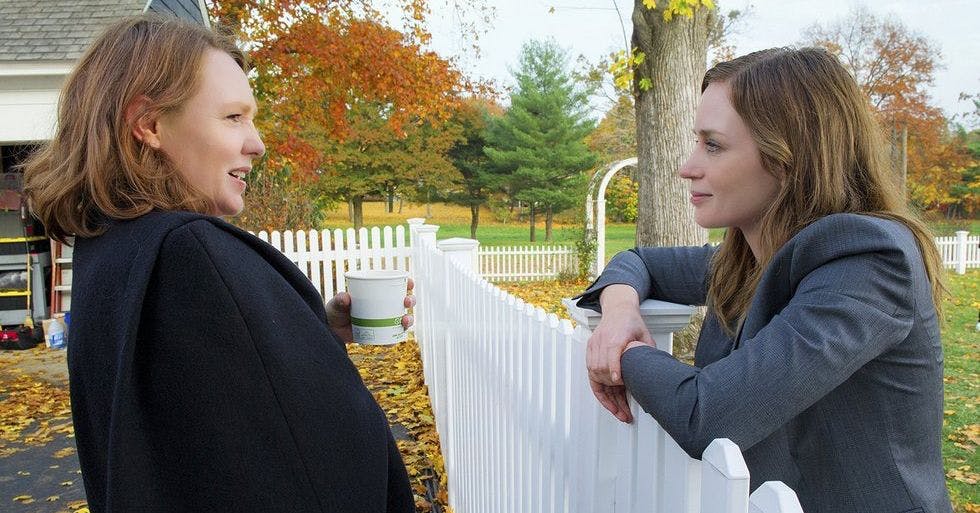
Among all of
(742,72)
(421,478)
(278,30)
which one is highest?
(278,30)

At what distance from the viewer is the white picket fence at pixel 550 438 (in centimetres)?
101

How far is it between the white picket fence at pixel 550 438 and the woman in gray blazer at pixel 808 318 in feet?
0.31

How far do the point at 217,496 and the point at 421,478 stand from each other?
3.50 m

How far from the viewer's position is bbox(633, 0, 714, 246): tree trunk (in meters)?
7.09

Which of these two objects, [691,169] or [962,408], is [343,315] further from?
[962,408]

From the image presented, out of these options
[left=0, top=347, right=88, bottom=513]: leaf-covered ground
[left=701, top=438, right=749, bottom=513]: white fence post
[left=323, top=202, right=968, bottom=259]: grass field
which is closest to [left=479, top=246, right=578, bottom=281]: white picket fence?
[left=0, top=347, right=88, bottom=513]: leaf-covered ground

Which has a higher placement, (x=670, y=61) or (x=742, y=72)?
(x=670, y=61)

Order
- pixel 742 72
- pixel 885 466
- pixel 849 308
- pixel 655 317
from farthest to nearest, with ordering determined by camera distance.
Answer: pixel 655 317, pixel 742 72, pixel 885 466, pixel 849 308

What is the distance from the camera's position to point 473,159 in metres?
42.3

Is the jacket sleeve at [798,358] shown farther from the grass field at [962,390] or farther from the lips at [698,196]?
the lips at [698,196]

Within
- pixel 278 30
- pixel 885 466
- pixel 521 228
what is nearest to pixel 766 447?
pixel 885 466

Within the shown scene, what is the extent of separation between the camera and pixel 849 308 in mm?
1081

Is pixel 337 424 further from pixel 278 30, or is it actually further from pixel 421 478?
pixel 278 30

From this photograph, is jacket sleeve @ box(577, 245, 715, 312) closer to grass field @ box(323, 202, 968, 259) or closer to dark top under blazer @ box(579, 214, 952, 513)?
dark top under blazer @ box(579, 214, 952, 513)
